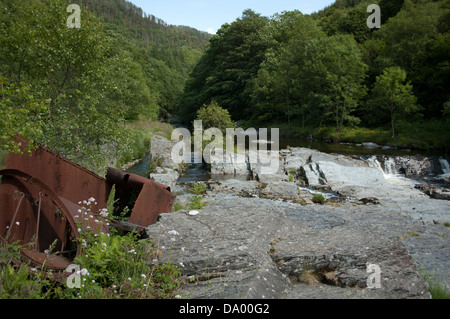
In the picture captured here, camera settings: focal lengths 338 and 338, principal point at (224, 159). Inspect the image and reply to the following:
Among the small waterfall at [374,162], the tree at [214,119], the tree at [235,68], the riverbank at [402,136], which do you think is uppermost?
the tree at [235,68]

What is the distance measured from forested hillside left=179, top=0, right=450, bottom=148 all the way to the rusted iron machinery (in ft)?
99.7

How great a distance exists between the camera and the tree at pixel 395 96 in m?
35.9

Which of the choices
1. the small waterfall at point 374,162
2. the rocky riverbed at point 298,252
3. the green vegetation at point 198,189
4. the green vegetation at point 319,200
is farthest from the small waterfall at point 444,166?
Result: the green vegetation at point 198,189

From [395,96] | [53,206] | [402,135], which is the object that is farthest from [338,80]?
[53,206]

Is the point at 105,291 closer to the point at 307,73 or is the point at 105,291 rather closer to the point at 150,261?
the point at 150,261

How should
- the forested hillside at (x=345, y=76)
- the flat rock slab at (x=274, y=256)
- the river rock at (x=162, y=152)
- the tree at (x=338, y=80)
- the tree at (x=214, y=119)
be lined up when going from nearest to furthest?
1. the flat rock slab at (x=274, y=256)
2. the river rock at (x=162, y=152)
3. the tree at (x=214, y=119)
4. the forested hillside at (x=345, y=76)
5. the tree at (x=338, y=80)

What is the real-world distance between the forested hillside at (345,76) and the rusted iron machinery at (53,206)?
30.4 m

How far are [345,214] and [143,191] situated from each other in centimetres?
570

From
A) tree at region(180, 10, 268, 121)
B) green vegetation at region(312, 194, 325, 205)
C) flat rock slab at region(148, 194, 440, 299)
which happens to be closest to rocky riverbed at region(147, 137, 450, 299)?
flat rock slab at region(148, 194, 440, 299)

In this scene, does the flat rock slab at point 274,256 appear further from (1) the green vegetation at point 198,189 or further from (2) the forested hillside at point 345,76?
(2) the forested hillside at point 345,76

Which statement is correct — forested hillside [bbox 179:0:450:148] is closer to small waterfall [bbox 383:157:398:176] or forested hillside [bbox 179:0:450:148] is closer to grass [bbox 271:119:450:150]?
grass [bbox 271:119:450:150]
